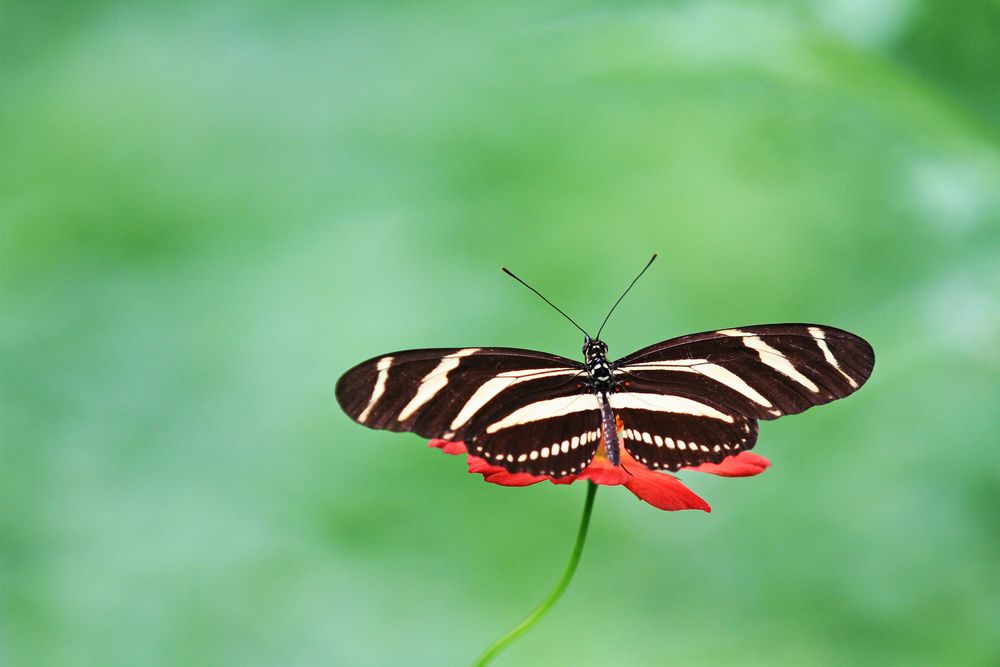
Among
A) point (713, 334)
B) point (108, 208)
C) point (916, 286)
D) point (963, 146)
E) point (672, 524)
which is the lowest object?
point (713, 334)

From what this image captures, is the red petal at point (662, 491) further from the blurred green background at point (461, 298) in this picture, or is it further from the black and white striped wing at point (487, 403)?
the blurred green background at point (461, 298)

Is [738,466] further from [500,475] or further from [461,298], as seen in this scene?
[461,298]

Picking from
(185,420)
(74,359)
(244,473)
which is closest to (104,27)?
(74,359)

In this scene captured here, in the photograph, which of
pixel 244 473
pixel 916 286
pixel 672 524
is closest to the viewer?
pixel 672 524

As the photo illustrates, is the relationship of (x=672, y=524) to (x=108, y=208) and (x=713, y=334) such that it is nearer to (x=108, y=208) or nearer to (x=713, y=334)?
(x=713, y=334)

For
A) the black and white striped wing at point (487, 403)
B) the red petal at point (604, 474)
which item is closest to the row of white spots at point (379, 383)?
the black and white striped wing at point (487, 403)

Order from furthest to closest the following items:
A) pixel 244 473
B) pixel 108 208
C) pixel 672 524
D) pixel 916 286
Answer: pixel 108 208 < pixel 916 286 < pixel 244 473 < pixel 672 524

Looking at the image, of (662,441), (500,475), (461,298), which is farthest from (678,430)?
(461,298)
